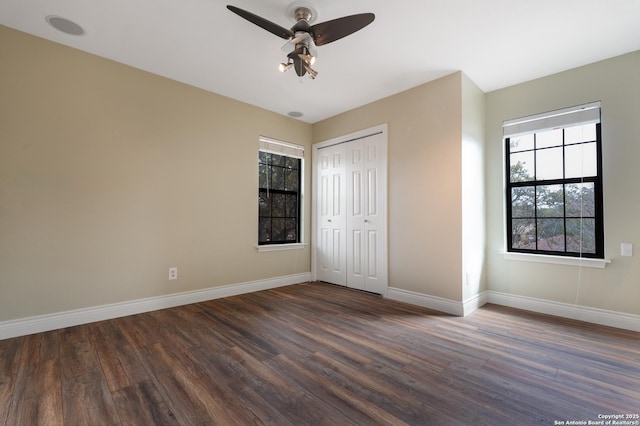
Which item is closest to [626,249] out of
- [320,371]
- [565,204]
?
[565,204]

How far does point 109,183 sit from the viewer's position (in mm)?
2949

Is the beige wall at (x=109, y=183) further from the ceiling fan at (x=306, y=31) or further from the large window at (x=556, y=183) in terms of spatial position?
the large window at (x=556, y=183)

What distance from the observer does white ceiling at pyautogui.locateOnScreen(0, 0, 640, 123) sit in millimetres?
2230

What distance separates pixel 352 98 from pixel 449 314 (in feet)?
9.79

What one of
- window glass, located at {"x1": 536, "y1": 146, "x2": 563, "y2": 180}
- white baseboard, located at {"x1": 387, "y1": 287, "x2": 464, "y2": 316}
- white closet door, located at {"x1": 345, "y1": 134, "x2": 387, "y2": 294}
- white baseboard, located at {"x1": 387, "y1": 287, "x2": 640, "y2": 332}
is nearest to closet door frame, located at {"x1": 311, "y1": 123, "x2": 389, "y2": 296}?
white closet door, located at {"x1": 345, "y1": 134, "x2": 387, "y2": 294}

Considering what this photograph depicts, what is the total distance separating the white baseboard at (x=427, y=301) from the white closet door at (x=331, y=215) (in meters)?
0.91

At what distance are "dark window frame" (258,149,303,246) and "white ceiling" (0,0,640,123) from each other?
49.5 inches

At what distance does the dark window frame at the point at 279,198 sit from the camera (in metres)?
4.34

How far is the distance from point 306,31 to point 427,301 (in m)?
3.04

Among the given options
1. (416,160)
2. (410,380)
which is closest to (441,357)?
(410,380)

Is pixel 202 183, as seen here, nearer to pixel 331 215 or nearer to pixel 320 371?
pixel 331 215

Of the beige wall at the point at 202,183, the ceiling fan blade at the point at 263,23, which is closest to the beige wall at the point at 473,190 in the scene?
the beige wall at the point at 202,183

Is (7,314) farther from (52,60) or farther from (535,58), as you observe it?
(535,58)

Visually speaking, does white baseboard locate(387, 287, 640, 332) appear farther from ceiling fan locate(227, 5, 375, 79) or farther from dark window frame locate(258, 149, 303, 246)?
ceiling fan locate(227, 5, 375, 79)
